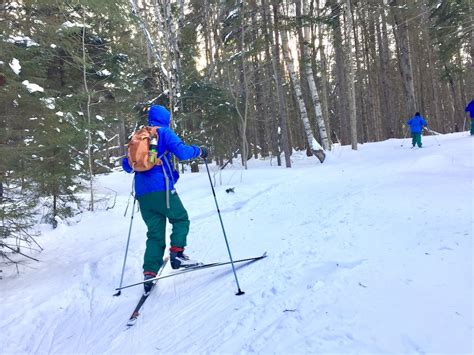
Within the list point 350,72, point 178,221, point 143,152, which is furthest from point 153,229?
point 350,72

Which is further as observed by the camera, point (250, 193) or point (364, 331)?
point (250, 193)

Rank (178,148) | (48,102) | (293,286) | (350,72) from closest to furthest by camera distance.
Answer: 1. (293,286)
2. (178,148)
3. (48,102)
4. (350,72)

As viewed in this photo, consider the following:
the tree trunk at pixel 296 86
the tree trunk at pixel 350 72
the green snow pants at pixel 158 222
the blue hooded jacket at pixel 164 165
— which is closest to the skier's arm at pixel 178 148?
the blue hooded jacket at pixel 164 165

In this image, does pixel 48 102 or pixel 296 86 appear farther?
pixel 296 86

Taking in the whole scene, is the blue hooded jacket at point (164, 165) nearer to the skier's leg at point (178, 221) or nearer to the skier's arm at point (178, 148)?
the skier's arm at point (178, 148)

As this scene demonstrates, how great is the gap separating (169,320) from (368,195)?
14.5 feet

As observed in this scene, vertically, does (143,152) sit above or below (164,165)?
above

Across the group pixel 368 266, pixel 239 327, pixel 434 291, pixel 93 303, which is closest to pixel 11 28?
pixel 93 303

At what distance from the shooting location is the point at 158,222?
179 inches

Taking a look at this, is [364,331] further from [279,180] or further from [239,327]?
Answer: [279,180]

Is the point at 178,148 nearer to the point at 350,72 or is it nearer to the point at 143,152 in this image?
the point at 143,152

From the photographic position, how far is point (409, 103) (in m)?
19.3

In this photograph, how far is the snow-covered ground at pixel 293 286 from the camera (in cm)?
272

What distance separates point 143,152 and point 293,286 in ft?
7.66
